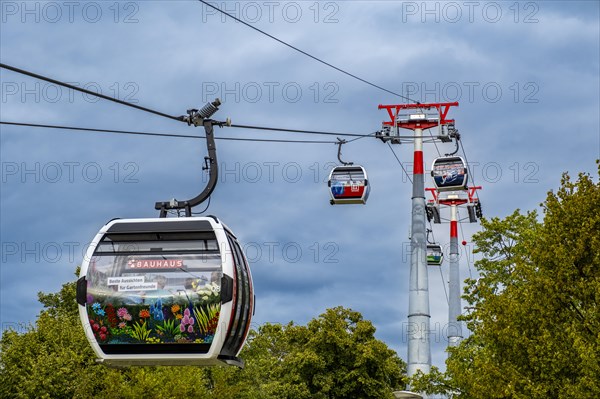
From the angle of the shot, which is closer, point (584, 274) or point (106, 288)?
point (106, 288)

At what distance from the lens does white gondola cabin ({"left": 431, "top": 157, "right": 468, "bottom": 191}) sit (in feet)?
157

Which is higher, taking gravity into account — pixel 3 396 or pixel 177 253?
pixel 3 396

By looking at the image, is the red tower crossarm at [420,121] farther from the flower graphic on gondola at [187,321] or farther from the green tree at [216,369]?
the flower graphic on gondola at [187,321]

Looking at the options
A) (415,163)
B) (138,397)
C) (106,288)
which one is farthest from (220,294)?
(138,397)

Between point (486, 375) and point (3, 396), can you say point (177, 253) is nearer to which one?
point (486, 375)

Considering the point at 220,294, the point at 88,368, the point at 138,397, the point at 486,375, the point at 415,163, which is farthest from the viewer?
the point at 88,368

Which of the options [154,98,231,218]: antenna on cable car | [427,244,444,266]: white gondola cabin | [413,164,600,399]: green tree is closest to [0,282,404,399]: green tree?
[427,244,444,266]: white gondola cabin

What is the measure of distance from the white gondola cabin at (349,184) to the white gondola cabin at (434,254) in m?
36.4

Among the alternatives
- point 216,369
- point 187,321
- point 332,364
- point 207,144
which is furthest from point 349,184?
point 332,364

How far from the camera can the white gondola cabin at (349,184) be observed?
125 feet

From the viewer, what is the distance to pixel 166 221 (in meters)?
19.3

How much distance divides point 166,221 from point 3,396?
3822 centimetres

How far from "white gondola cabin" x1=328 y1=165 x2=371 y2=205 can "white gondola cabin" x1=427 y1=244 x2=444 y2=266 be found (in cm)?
3635

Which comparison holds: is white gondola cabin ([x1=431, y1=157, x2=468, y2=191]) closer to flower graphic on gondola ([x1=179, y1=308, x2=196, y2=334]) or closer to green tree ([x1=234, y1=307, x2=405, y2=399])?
green tree ([x1=234, y1=307, x2=405, y2=399])
